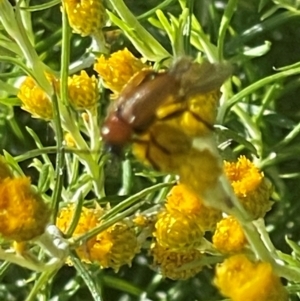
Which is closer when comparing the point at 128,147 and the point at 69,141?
the point at 128,147

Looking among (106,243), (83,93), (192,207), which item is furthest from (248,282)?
(83,93)

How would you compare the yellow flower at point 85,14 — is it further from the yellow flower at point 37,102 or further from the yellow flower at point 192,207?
the yellow flower at point 192,207

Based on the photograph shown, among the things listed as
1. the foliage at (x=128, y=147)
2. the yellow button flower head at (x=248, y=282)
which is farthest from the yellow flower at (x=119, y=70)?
the yellow button flower head at (x=248, y=282)

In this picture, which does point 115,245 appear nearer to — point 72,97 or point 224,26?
point 72,97

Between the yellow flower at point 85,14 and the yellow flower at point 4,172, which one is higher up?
the yellow flower at point 85,14

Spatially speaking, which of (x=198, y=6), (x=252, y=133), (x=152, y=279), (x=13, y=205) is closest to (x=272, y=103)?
(x=252, y=133)

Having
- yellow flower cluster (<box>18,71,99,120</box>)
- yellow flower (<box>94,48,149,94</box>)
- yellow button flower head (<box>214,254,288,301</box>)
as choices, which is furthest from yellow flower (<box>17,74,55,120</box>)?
yellow button flower head (<box>214,254,288,301</box>)

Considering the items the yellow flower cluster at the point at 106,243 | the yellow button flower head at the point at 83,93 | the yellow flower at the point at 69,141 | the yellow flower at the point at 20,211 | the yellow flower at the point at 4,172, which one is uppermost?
the yellow flower at the point at 4,172

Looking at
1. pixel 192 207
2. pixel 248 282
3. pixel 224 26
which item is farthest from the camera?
pixel 224 26
